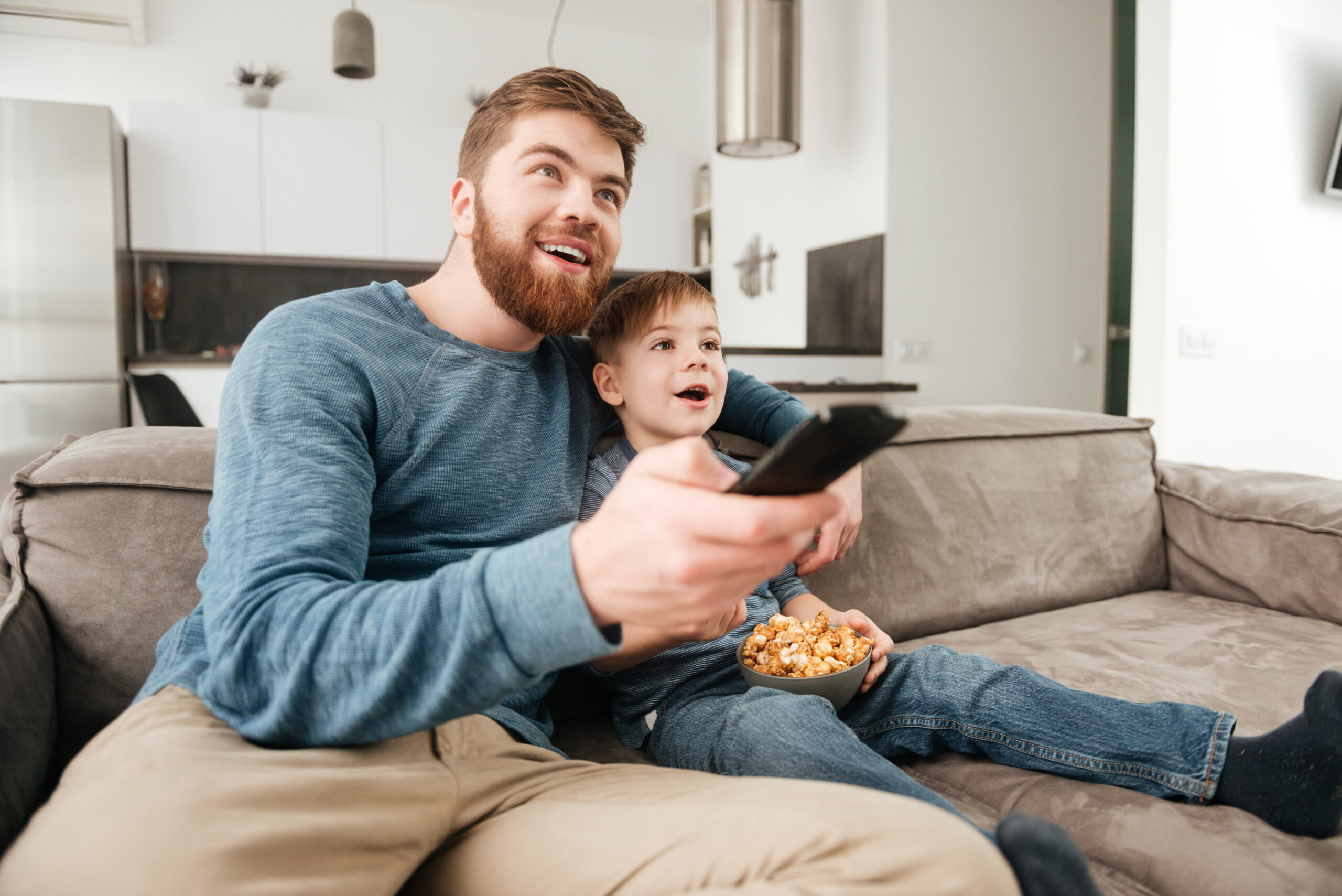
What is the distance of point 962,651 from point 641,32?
5.17m

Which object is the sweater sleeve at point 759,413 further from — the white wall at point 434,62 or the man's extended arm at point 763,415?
the white wall at point 434,62

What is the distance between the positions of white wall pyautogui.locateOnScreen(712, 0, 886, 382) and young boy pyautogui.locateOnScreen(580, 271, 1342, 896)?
2.39 metres

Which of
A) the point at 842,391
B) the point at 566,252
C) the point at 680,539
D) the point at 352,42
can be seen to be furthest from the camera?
the point at 352,42

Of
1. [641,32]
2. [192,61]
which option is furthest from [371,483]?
[641,32]

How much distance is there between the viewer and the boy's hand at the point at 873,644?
1036mm

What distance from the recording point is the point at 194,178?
4.26 meters

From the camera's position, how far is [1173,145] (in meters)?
2.90

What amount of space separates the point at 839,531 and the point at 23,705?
96 cm

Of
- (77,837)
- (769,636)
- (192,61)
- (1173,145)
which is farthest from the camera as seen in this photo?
(192,61)

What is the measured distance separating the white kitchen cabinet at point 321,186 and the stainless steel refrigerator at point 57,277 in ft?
2.39

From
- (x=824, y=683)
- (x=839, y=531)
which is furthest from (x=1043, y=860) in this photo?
(x=839, y=531)

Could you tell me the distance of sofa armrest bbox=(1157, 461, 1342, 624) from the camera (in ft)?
5.02

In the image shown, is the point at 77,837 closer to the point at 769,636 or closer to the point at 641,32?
the point at 769,636

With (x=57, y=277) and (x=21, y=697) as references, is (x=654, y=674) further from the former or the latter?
(x=57, y=277)
